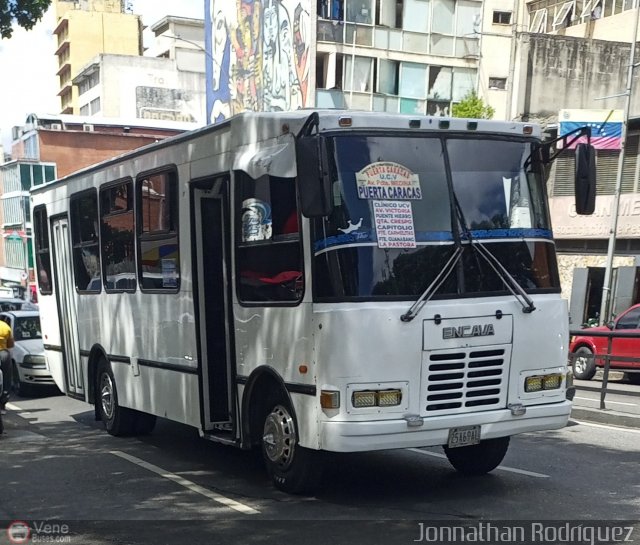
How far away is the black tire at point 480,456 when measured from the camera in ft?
28.4

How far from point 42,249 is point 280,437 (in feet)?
26.2

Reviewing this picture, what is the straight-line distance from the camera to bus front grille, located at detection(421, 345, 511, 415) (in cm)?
742

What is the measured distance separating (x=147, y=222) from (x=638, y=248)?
21966 mm

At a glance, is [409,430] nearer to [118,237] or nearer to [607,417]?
[118,237]

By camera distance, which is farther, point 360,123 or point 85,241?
point 85,241

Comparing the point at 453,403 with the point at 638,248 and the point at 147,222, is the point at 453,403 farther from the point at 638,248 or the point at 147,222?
the point at 638,248

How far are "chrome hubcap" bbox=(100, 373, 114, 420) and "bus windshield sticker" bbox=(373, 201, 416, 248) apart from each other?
5.86 m

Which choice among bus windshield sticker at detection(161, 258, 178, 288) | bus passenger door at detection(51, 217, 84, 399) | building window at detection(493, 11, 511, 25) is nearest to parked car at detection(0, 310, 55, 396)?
bus passenger door at detection(51, 217, 84, 399)

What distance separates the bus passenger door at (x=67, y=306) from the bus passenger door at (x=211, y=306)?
4.36 m

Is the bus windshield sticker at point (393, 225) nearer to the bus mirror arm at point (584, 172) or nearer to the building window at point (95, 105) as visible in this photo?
the bus mirror arm at point (584, 172)

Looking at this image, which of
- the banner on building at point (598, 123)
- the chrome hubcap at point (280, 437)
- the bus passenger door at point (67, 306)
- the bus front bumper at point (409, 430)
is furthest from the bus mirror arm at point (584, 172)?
the banner on building at point (598, 123)

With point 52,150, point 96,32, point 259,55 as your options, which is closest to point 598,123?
point 259,55

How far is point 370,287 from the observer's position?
24.1 ft

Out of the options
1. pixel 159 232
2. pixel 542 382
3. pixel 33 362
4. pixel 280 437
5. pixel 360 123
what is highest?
pixel 360 123
